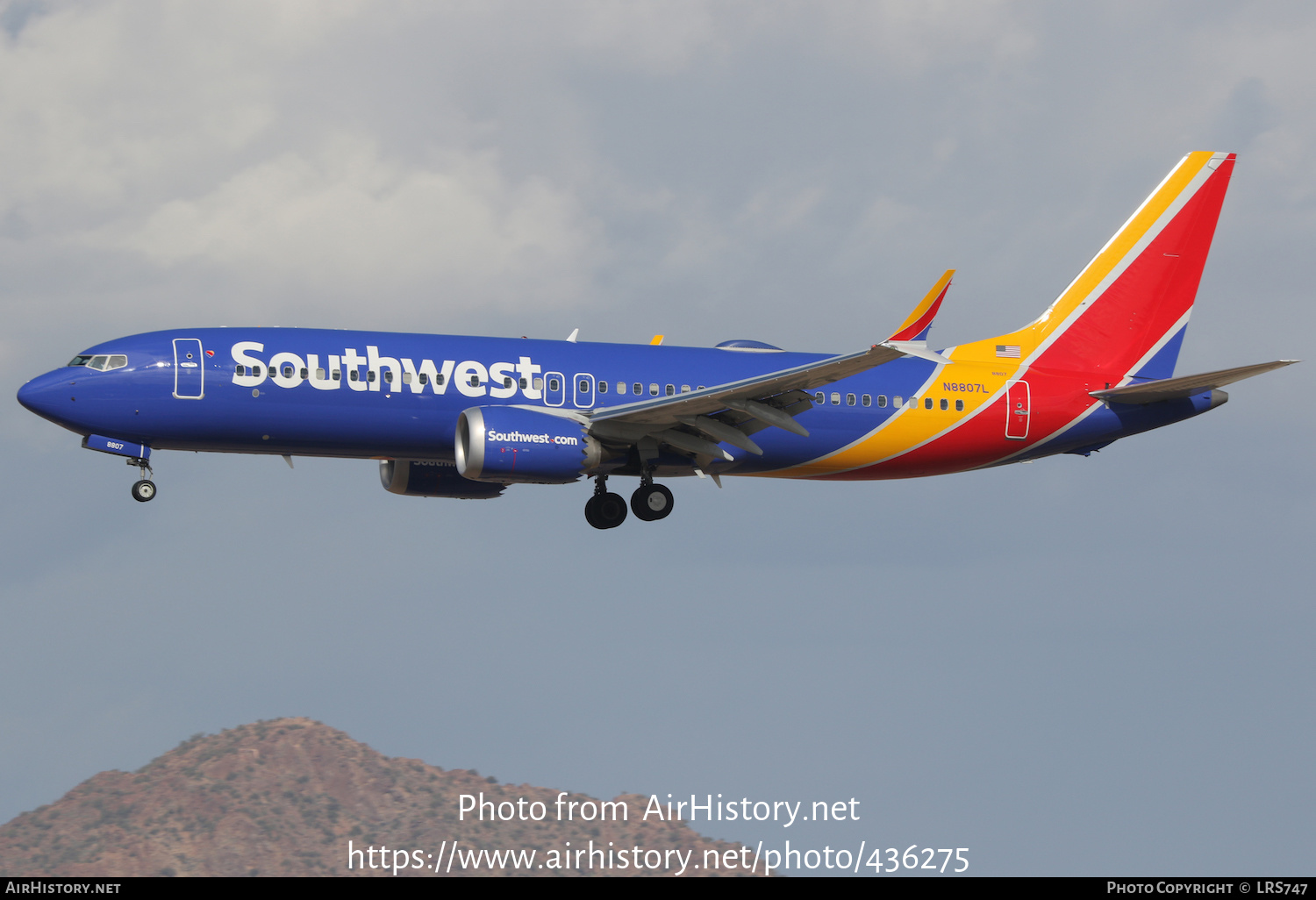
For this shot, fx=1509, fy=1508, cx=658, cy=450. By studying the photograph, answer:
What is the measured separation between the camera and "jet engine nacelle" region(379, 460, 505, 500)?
45.9m

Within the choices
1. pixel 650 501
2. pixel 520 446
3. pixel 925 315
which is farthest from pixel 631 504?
pixel 925 315

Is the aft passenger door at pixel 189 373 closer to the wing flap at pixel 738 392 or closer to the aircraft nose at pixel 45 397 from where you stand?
the aircraft nose at pixel 45 397

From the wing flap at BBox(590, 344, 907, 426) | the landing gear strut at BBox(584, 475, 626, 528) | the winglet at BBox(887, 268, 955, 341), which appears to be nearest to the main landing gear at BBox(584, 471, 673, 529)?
the landing gear strut at BBox(584, 475, 626, 528)

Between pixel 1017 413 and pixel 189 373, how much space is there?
2419 centimetres

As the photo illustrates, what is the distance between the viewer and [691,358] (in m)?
43.6

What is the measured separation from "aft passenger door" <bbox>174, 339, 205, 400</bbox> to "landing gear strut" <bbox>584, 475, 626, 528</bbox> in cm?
1129

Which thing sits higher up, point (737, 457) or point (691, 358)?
point (691, 358)

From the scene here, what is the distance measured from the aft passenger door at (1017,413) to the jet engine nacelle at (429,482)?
15840mm

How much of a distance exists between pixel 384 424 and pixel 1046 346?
21.2 m

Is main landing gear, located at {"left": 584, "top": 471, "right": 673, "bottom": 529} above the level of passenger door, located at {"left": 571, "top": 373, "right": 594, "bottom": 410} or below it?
below

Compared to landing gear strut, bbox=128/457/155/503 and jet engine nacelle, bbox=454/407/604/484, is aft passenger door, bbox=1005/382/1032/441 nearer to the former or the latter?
jet engine nacelle, bbox=454/407/604/484

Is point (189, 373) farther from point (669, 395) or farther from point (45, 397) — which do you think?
point (669, 395)
